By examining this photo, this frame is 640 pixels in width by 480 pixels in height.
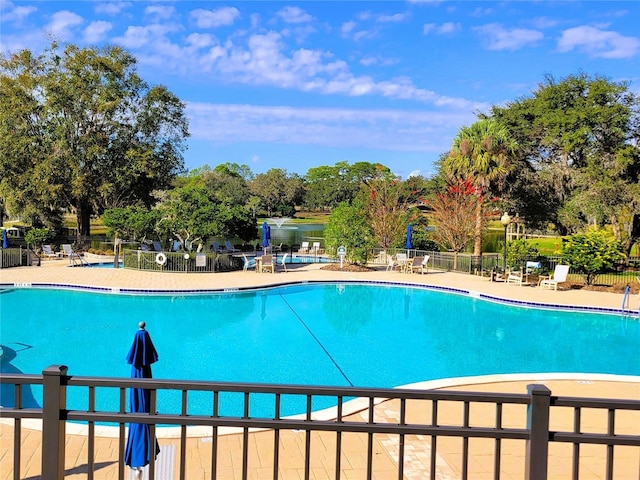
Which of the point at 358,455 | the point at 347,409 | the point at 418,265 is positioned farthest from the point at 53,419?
the point at 418,265

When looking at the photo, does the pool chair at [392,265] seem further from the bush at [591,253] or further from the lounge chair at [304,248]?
the bush at [591,253]

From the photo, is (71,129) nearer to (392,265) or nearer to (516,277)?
(392,265)

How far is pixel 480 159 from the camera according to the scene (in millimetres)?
22219

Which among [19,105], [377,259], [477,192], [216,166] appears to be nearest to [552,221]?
[477,192]

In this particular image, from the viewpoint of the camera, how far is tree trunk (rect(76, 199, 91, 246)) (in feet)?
91.6

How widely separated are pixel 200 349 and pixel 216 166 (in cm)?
8204

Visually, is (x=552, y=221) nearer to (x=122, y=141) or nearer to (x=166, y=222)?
(x=166, y=222)

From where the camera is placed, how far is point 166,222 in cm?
1941

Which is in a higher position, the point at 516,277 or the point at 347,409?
the point at 516,277

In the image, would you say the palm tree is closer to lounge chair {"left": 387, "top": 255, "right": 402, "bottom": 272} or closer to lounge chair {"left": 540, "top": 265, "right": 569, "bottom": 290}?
lounge chair {"left": 387, "top": 255, "right": 402, "bottom": 272}

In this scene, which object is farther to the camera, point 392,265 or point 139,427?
point 392,265

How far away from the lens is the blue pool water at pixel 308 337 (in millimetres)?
9164

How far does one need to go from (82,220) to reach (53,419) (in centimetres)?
2884

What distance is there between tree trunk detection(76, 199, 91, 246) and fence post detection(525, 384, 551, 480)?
93.6ft
